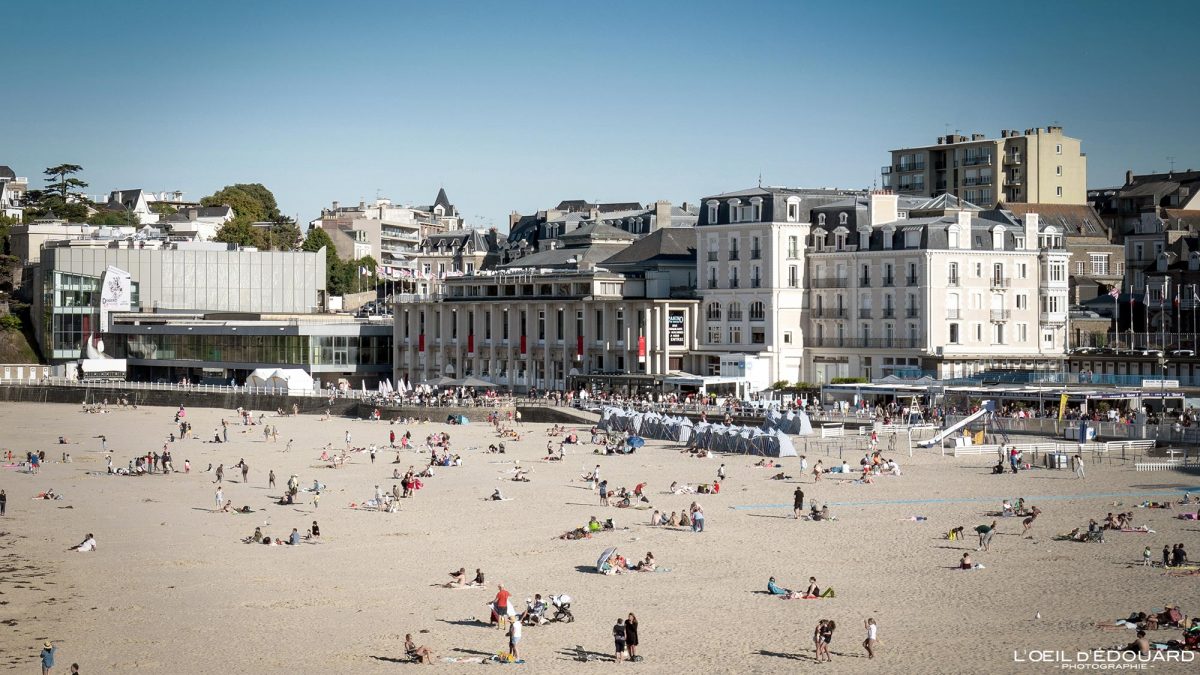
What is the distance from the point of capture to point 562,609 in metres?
31.3

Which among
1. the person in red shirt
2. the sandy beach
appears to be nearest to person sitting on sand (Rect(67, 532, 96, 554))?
the sandy beach

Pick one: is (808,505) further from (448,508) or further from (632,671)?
(632,671)

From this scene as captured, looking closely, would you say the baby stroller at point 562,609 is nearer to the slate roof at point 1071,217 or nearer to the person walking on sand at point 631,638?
the person walking on sand at point 631,638

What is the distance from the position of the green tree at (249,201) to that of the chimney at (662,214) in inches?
2454

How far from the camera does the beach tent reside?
3509 inches

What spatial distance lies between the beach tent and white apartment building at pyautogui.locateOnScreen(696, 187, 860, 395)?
24.4 meters

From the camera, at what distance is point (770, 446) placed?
5866 cm

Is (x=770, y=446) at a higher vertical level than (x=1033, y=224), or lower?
lower

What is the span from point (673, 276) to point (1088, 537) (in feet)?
159

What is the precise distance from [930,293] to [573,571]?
135ft

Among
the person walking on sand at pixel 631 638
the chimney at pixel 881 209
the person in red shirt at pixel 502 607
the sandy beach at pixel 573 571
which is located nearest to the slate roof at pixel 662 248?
the chimney at pixel 881 209

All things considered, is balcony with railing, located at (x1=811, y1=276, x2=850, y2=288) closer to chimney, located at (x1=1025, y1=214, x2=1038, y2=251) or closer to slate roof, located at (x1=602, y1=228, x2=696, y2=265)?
chimney, located at (x1=1025, y1=214, x2=1038, y2=251)

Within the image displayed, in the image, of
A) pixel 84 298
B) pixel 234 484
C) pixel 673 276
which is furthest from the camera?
pixel 84 298

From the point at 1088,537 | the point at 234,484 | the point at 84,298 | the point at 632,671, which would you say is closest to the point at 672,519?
the point at 1088,537
